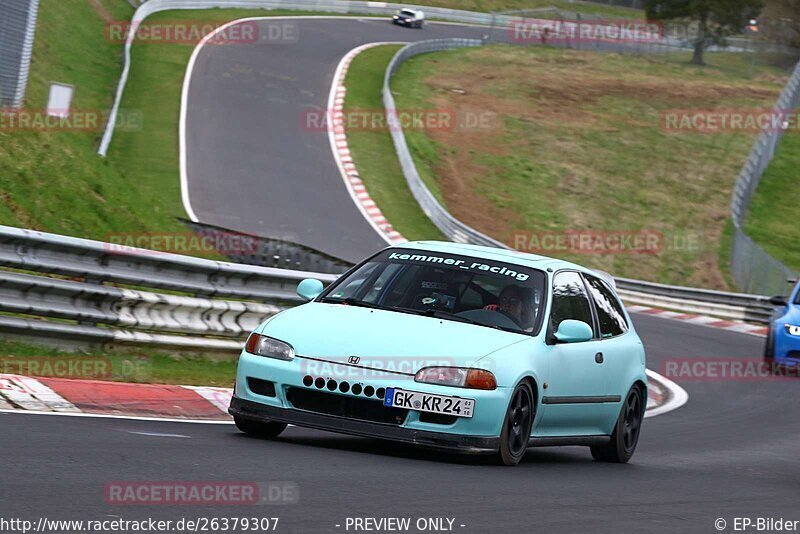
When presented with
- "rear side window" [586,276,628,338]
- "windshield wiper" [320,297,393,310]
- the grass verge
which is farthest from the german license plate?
the grass verge

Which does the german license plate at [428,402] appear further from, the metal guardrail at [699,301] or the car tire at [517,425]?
the metal guardrail at [699,301]

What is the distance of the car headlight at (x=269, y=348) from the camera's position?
822 centimetres

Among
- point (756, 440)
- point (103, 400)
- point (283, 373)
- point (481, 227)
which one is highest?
point (283, 373)

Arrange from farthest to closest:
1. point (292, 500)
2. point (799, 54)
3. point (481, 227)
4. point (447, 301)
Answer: point (799, 54) < point (481, 227) < point (447, 301) < point (292, 500)

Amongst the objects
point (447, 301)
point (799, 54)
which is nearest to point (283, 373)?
point (447, 301)

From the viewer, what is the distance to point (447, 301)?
352 inches

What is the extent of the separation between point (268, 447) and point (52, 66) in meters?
28.7

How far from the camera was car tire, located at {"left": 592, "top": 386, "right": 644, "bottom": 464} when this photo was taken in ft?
33.1

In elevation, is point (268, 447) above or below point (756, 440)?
above

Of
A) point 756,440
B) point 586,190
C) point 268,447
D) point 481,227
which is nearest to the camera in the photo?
point 268,447

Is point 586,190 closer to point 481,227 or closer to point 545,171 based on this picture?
point 545,171
